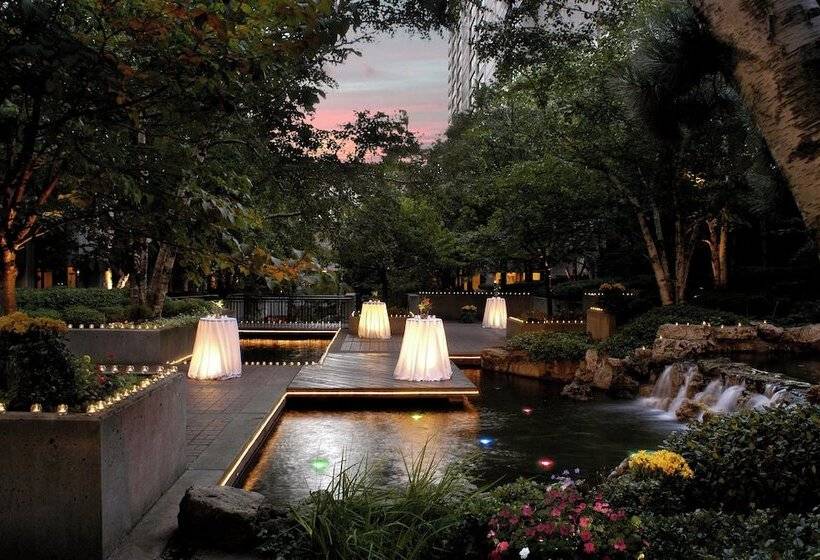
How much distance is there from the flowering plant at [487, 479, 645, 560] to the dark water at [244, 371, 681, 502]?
2642 mm

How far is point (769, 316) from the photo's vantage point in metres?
19.2

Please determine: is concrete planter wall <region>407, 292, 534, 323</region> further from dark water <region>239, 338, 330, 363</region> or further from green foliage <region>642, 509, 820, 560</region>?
green foliage <region>642, 509, 820, 560</region>

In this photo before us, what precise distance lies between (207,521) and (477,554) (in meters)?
2.14

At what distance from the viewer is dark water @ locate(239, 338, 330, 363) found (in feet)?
59.1

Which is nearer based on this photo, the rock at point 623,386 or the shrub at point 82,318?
the rock at point 623,386

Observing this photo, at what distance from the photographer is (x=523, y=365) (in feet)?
52.9

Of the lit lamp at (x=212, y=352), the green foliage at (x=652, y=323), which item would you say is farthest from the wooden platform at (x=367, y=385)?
the green foliage at (x=652, y=323)

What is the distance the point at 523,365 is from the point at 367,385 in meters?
5.17

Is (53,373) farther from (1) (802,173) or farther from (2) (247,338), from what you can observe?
(2) (247,338)

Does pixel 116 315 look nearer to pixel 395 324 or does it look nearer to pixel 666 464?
pixel 395 324

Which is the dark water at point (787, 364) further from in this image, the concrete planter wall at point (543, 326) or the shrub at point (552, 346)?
the concrete planter wall at point (543, 326)

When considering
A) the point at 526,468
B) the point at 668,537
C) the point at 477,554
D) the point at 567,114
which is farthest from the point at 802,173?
the point at 567,114

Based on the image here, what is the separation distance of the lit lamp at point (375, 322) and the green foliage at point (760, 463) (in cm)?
1488

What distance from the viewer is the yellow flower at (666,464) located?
542cm
